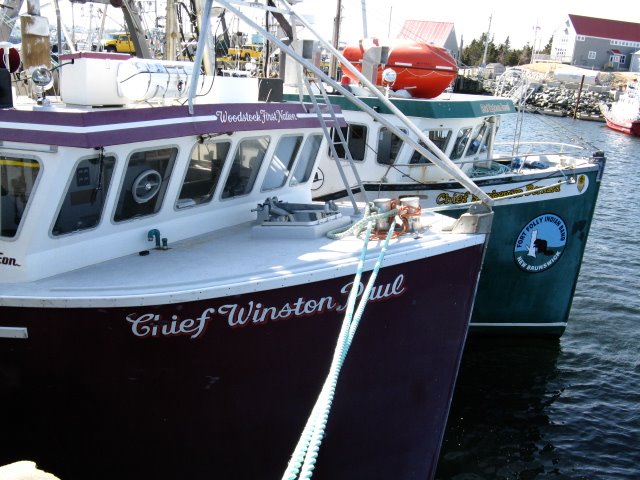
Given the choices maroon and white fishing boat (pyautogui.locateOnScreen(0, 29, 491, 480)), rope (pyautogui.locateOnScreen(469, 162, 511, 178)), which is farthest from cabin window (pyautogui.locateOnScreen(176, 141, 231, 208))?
rope (pyautogui.locateOnScreen(469, 162, 511, 178))

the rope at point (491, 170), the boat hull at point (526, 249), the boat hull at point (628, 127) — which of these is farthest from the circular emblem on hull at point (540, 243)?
the boat hull at point (628, 127)

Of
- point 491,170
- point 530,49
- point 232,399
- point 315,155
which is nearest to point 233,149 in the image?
point 315,155

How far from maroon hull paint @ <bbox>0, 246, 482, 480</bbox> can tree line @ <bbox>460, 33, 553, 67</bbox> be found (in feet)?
314

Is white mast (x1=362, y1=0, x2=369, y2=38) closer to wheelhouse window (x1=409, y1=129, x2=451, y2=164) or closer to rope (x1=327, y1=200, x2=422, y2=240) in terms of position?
wheelhouse window (x1=409, y1=129, x2=451, y2=164)

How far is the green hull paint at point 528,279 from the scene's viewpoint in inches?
536

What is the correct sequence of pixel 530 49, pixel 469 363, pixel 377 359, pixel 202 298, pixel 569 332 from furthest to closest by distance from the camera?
pixel 530 49, pixel 569 332, pixel 469 363, pixel 377 359, pixel 202 298

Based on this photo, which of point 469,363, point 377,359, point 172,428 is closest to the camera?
point 172,428

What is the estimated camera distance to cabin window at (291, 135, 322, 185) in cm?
920

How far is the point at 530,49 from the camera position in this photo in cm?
10531

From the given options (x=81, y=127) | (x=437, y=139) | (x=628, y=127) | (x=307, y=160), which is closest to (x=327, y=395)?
(x=81, y=127)

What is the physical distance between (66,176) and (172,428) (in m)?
2.61

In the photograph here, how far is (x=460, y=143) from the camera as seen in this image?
1465cm

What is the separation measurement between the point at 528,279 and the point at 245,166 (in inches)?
317

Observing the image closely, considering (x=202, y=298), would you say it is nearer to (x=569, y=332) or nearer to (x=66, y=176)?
(x=66, y=176)
